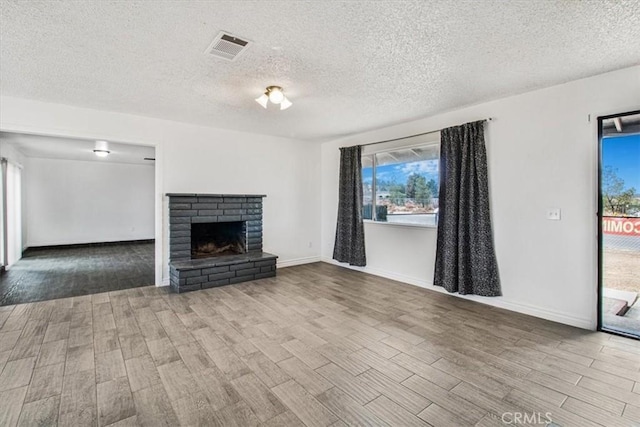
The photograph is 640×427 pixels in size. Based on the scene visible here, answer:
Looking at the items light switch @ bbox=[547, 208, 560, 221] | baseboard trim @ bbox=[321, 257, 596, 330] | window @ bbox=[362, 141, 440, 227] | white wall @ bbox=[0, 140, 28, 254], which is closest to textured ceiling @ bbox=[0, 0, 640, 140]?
window @ bbox=[362, 141, 440, 227]

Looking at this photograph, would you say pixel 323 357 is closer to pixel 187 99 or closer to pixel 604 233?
pixel 604 233

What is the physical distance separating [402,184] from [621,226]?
2.58 meters

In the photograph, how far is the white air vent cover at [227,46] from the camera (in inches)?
89.2

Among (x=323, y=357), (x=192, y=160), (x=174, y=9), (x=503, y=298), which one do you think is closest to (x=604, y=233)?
(x=503, y=298)

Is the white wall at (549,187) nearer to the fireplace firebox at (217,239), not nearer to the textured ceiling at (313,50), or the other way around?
the textured ceiling at (313,50)

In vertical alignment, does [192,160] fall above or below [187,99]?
below

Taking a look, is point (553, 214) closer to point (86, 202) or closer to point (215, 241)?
point (215, 241)

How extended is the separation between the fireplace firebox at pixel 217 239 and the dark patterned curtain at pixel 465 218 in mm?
3331

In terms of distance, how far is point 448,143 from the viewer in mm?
4039

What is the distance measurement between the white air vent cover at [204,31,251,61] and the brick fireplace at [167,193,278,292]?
8.60 ft

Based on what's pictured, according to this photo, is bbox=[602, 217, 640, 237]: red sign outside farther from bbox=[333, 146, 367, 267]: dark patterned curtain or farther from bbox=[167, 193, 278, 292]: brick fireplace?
bbox=[167, 193, 278, 292]: brick fireplace

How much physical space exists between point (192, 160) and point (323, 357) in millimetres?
3746

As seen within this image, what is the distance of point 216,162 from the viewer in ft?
16.7

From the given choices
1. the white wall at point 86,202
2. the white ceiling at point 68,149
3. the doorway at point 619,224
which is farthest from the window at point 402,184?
the white wall at point 86,202
